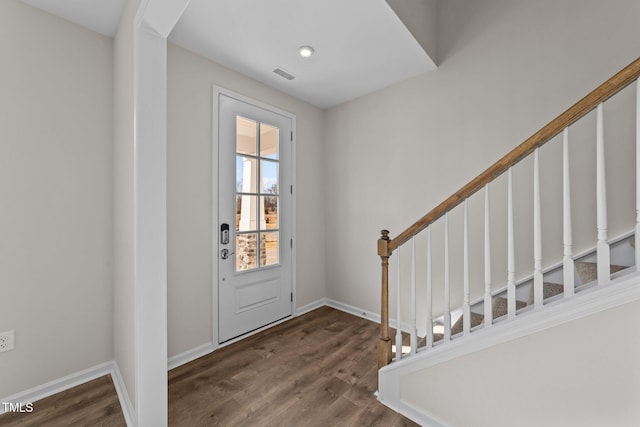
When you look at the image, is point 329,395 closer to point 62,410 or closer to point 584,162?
point 62,410

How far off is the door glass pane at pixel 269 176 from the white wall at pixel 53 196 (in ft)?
4.11

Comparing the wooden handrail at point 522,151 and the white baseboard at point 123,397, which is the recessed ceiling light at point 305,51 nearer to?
the wooden handrail at point 522,151

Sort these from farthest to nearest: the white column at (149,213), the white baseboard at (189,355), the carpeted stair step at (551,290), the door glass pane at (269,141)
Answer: the door glass pane at (269,141)
the white baseboard at (189,355)
the carpeted stair step at (551,290)
the white column at (149,213)

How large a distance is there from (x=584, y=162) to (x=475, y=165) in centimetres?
66

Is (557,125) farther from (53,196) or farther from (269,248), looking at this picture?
(53,196)

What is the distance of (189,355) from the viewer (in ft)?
7.21

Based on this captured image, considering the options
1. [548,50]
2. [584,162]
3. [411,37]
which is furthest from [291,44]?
[584,162]

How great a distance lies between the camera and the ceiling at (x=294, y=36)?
1737 mm

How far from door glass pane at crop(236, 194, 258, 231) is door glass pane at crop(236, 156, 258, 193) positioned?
0.07m

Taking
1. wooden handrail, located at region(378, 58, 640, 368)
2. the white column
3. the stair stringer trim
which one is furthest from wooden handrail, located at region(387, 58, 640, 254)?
the white column

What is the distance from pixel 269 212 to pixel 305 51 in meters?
1.53

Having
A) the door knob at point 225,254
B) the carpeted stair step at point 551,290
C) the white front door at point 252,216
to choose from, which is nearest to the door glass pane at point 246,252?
the white front door at point 252,216

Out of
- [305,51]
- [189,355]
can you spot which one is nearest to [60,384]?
[189,355]

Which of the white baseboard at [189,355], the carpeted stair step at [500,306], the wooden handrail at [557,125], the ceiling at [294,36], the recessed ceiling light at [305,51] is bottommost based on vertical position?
the white baseboard at [189,355]
